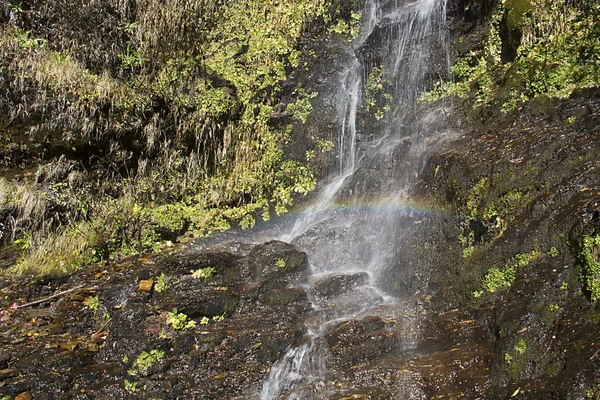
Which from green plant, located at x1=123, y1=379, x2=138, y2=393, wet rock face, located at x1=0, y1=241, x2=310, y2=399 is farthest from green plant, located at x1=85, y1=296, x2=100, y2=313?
green plant, located at x1=123, y1=379, x2=138, y2=393

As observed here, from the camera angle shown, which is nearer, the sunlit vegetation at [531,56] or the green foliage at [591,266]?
the green foliage at [591,266]

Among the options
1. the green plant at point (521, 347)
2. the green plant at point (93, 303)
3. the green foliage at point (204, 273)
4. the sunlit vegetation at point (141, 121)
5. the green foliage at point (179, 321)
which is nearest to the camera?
the green plant at point (521, 347)

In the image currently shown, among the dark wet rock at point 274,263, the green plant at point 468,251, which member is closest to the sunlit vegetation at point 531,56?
the green plant at point 468,251

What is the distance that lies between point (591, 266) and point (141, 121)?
7.58 metres

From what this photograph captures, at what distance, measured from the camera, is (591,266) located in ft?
14.7

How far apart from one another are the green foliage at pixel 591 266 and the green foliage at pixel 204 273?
4.78 m

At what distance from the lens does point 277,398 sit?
210 inches

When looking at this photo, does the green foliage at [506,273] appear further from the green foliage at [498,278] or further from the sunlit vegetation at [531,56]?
the sunlit vegetation at [531,56]

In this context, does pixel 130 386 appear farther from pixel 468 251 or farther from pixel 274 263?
pixel 468 251

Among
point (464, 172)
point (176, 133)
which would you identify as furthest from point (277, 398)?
point (176, 133)

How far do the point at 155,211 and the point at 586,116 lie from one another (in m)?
7.06

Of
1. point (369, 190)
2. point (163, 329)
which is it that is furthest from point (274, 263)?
point (369, 190)

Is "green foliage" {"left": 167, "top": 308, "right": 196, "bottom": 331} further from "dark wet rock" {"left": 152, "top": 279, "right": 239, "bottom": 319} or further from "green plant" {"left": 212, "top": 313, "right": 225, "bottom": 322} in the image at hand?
"green plant" {"left": 212, "top": 313, "right": 225, "bottom": 322}

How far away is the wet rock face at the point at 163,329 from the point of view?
5641 millimetres
